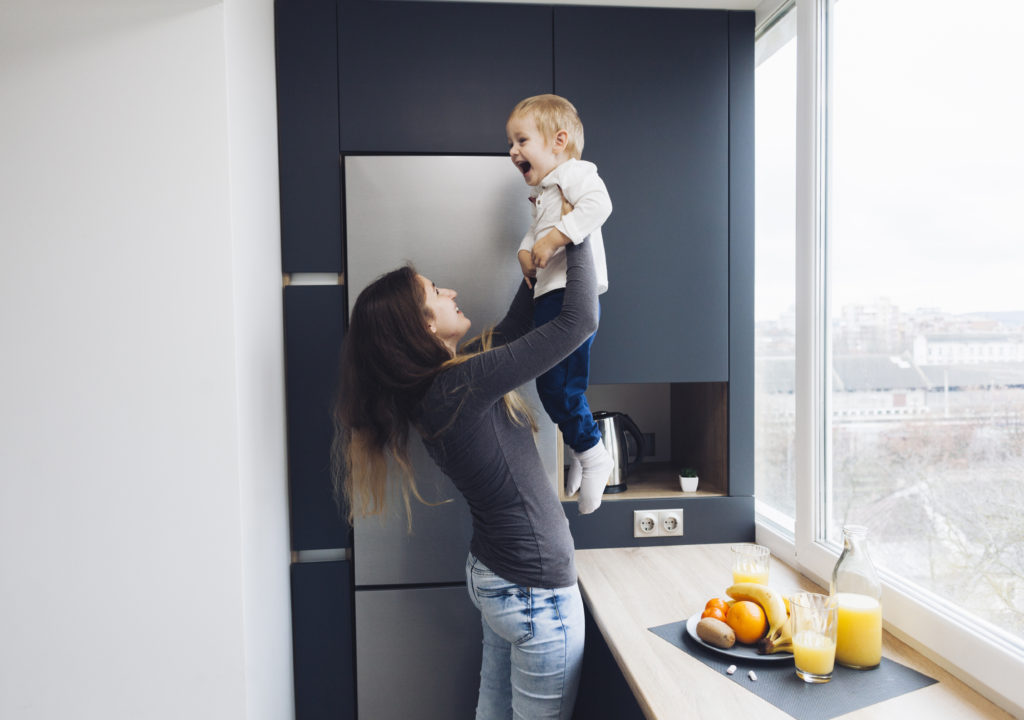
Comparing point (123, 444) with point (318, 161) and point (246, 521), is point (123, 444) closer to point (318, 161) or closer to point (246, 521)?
point (246, 521)

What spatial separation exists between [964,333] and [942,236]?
0.64ft

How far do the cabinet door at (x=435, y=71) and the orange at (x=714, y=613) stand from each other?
128cm

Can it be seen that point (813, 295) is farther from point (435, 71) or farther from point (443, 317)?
point (435, 71)

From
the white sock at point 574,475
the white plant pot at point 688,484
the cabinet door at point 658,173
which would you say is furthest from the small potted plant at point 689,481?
the white sock at point 574,475

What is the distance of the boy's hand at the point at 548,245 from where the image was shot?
1.52 metres

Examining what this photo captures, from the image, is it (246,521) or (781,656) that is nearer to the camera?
(781,656)

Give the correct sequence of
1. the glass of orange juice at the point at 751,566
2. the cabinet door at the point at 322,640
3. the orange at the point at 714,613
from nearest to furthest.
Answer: the orange at the point at 714,613 → the glass of orange juice at the point at 751,566 → the cabinet door at the point at 322,640

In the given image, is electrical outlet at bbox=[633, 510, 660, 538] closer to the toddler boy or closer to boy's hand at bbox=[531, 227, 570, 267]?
the toddler boy

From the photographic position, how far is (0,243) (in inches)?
48.8

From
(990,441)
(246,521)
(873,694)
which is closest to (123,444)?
(246,521)

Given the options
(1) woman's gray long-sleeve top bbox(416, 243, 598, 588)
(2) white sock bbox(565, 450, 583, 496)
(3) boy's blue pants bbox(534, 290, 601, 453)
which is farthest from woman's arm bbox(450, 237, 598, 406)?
(2) white sock bbox(565, 450, 583, 496)

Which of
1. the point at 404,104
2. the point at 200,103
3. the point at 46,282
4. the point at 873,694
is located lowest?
the point at 873,694

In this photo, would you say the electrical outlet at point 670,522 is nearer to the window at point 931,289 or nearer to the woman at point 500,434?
the window at point 931,289

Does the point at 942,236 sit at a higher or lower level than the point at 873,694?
higher
